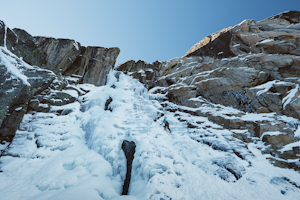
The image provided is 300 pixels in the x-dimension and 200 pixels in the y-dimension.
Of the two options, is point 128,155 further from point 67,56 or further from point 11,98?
point 67,56

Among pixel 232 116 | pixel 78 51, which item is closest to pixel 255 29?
pixel 232 116

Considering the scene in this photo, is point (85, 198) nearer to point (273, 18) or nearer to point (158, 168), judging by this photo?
point (158, 168)

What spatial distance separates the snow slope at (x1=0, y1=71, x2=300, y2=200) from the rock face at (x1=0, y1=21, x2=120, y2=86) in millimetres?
7416

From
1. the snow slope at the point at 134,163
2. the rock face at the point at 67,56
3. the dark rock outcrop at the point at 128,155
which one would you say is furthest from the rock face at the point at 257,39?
the dark rock outcrop at the point at 128,155

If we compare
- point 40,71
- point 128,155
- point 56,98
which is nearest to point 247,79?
point 128,155

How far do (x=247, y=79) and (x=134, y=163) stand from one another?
13.5 m

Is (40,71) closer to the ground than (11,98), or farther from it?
farther from it

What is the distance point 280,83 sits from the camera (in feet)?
40.1

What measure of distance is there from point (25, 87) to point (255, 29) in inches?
1029

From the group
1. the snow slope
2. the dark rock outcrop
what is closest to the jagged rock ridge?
the snow slope

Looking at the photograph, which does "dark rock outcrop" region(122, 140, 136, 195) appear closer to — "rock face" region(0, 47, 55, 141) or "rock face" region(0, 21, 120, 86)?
"rock face" region(0, 47, 55, 141)

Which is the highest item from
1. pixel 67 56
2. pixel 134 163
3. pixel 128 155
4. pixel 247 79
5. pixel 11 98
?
pixel 247 79

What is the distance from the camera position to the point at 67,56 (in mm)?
17781

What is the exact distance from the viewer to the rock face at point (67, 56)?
14523mm
